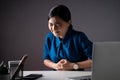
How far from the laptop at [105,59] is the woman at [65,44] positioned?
897 millimetres

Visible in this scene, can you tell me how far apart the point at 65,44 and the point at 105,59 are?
1.12 m

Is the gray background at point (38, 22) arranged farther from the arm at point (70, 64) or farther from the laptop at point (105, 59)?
the laptop at point (105, 59)

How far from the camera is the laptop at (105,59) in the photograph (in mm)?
1214

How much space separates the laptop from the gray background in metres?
2.48

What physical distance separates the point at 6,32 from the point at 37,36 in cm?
49

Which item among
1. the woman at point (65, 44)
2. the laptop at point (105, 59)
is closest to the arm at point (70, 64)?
the woman at point (65, 44)

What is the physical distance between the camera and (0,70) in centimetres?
149

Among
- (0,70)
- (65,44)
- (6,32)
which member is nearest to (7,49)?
(6,32)

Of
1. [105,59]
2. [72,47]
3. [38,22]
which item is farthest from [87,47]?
[38,22]

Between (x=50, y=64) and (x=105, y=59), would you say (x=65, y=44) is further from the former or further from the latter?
(x=105, y=59)

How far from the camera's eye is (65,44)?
2330 mm

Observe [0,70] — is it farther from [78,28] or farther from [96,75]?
[78,28]

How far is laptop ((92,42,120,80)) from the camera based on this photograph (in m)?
1.21

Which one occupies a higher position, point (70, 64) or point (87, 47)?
point (87, 47)
